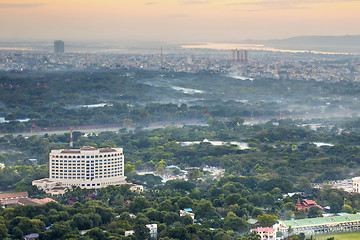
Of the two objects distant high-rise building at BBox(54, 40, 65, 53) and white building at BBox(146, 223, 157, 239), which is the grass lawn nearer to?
white building at BBox(146, 223, 157, 239)

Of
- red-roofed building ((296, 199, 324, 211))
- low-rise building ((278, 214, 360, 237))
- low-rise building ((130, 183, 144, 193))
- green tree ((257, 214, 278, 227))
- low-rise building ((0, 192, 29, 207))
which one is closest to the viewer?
low-rise building ((278, 214, 360, 237))

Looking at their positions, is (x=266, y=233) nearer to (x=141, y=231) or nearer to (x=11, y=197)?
(x=141, y=231)

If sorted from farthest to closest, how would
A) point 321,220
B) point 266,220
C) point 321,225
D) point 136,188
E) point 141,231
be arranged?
point 136,188, point 321,220, point 321,225, point 266,220, point 141,231

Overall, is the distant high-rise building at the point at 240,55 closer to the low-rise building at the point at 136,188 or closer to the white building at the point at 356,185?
the white building at the point at 356,185

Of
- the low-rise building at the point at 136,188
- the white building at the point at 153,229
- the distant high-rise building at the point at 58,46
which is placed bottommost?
the distant high-rise building at the point at 58,46

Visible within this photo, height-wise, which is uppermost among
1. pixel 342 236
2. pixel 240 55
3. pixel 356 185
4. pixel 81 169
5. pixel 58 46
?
pixel 81 169

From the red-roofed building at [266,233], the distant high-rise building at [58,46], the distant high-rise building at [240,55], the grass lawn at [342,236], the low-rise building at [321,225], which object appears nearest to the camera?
the red-roofed building at [266,233]

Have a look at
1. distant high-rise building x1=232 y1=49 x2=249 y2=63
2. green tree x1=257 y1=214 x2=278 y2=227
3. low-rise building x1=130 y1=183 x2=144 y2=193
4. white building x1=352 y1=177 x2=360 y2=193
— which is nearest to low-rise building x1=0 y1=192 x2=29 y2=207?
low-rise building x1=130 y1=183 x2=144 y2=193

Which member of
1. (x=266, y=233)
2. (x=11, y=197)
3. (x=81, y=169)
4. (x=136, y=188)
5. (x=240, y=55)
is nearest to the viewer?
(x=266, y=233)

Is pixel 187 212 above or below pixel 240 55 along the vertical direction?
above

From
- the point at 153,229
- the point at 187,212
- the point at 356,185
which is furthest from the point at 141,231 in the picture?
the point at 356,185

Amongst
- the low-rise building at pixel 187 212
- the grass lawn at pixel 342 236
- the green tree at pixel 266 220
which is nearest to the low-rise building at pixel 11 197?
the low-rise building at pixel 187 212
